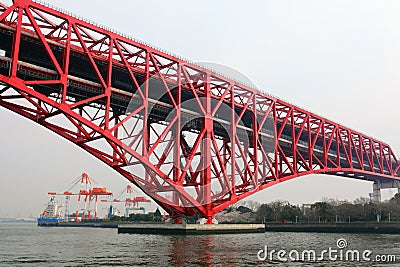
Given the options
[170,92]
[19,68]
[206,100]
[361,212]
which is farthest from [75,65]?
[361,212]

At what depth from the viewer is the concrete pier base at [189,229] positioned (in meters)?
45.0

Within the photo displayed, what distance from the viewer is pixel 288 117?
62.0 meters

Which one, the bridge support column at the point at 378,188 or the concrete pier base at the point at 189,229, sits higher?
the bridge support column at the point at 378,188

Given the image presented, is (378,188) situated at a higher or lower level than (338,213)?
higher

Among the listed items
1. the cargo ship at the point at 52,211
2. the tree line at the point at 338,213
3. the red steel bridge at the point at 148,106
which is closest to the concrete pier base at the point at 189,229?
the red steel bridge at the point at 148,106

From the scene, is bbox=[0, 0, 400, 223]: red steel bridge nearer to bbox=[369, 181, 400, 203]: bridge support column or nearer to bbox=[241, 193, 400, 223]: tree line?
bbox=[241, 193, 400, 223]: tree line

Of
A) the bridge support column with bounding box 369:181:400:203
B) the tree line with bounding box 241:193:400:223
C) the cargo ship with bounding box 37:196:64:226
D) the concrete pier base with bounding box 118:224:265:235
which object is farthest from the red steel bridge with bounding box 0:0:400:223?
the cargo ship with bounding box 37:196:64:226

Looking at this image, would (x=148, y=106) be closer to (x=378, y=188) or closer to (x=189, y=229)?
(x=189, y=229)

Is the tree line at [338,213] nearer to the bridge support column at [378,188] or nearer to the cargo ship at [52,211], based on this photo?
the bridge support column at [378,188]

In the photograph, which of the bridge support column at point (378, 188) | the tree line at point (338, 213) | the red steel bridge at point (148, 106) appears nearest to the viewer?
the red steel bridge at point (148, 106)

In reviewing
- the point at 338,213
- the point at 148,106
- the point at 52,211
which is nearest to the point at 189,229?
the point at 148,106

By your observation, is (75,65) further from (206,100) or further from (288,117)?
(288,117)

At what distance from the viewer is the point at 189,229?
44.8 meters

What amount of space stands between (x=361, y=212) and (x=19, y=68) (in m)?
69.6
